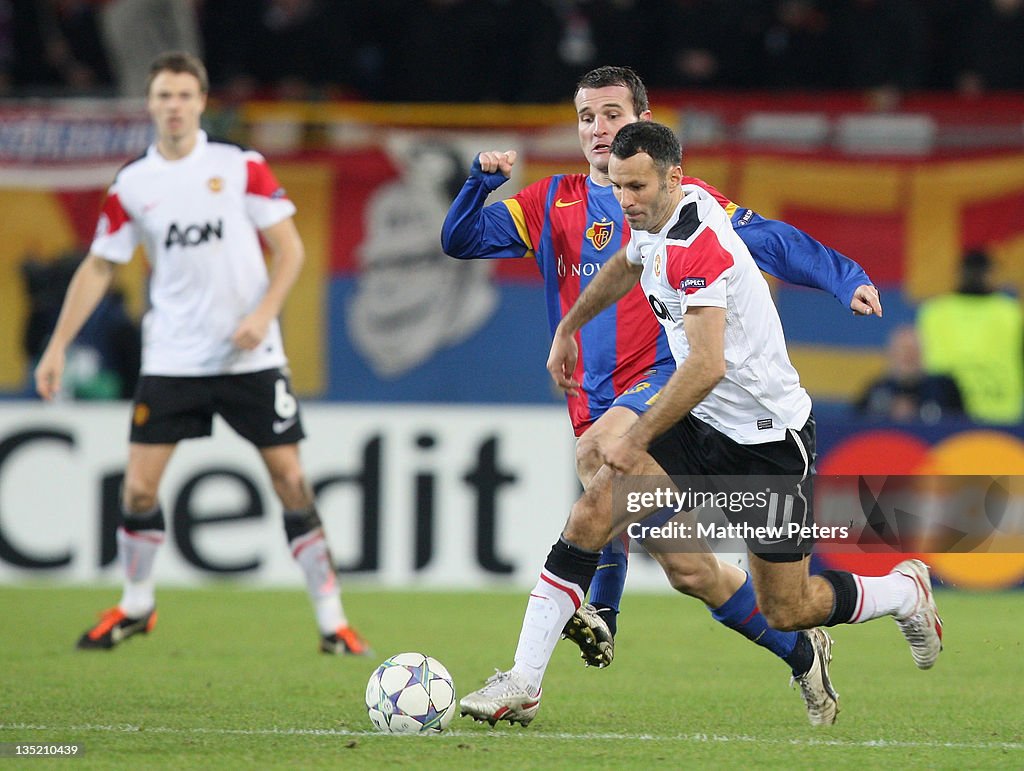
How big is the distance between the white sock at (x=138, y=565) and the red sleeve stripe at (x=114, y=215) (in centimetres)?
144

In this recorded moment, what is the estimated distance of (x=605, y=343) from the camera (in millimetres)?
6426

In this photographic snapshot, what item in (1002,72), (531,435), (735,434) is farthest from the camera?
(1002,72)

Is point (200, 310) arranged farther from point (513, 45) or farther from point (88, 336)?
point (513, 45)

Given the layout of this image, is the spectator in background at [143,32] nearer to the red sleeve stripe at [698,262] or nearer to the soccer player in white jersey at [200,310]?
the soccer player in white jersey at [200,310]

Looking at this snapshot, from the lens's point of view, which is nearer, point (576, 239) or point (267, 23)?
point (576, 239)

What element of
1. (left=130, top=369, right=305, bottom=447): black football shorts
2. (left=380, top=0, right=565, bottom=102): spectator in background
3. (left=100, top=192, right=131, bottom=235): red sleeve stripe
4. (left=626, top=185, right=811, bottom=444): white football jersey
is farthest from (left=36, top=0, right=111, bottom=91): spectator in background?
(left=626, top=185, right=811, bottom=444): white football jersey

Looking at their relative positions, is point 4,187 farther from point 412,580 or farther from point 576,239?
point 576,239

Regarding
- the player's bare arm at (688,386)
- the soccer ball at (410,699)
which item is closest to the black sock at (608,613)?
the soccer ball at (410,699)

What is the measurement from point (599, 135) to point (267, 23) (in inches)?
375

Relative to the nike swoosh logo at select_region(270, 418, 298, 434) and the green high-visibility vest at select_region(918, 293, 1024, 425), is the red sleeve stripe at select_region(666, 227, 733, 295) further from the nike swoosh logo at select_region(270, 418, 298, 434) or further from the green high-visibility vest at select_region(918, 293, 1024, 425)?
the green high-visibility vest at select_region(918, 293, 1024, 425)

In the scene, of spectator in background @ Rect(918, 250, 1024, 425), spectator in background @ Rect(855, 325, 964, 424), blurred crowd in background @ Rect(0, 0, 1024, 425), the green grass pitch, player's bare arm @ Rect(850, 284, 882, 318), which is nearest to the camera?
the green grass pitch

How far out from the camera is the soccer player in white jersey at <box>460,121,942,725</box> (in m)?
5.28

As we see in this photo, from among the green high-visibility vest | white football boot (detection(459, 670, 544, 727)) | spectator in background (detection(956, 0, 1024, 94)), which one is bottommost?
white football boot (detection(459, 670, 544, 727))

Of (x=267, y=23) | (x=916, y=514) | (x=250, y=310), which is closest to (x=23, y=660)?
(x=250, y=310)
